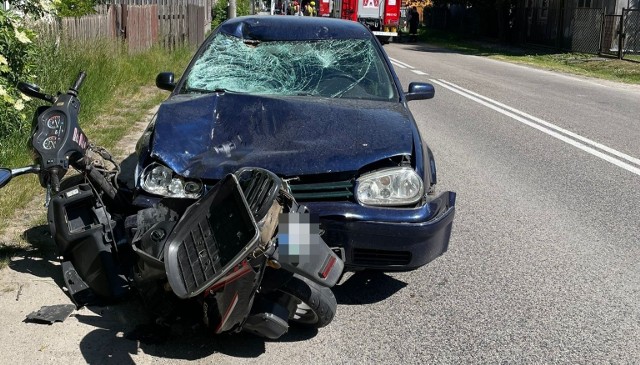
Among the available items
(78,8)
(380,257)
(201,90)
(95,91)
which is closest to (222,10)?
(78,8)

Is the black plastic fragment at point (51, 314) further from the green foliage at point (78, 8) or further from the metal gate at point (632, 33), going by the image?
the metal gate at point (632, 33)

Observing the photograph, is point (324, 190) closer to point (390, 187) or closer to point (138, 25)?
point (390, 187)

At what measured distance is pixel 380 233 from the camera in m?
4.30

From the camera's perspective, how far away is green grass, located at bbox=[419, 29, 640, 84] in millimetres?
23958

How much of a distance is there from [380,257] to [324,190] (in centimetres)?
49

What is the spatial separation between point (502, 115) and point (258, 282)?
10.5 metres

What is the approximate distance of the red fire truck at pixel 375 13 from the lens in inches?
1551

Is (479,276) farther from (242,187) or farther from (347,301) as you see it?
(242,187)

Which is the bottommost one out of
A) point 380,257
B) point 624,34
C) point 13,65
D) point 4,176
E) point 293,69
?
point 380,257

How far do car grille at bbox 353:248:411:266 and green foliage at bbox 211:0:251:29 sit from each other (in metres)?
34.4

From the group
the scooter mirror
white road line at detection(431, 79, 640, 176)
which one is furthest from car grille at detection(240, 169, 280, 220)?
white road line at detection(431, 79, 640, 176)

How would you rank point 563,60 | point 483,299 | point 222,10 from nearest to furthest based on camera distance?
point 483,299 → point 563,60 → point 222,10

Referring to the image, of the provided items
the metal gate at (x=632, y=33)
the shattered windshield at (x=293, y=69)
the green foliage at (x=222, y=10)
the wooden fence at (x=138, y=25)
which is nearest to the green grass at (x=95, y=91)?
the wooden fence at (x=138, y=25)

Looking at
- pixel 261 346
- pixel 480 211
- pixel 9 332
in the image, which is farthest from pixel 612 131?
pixel 9 332
